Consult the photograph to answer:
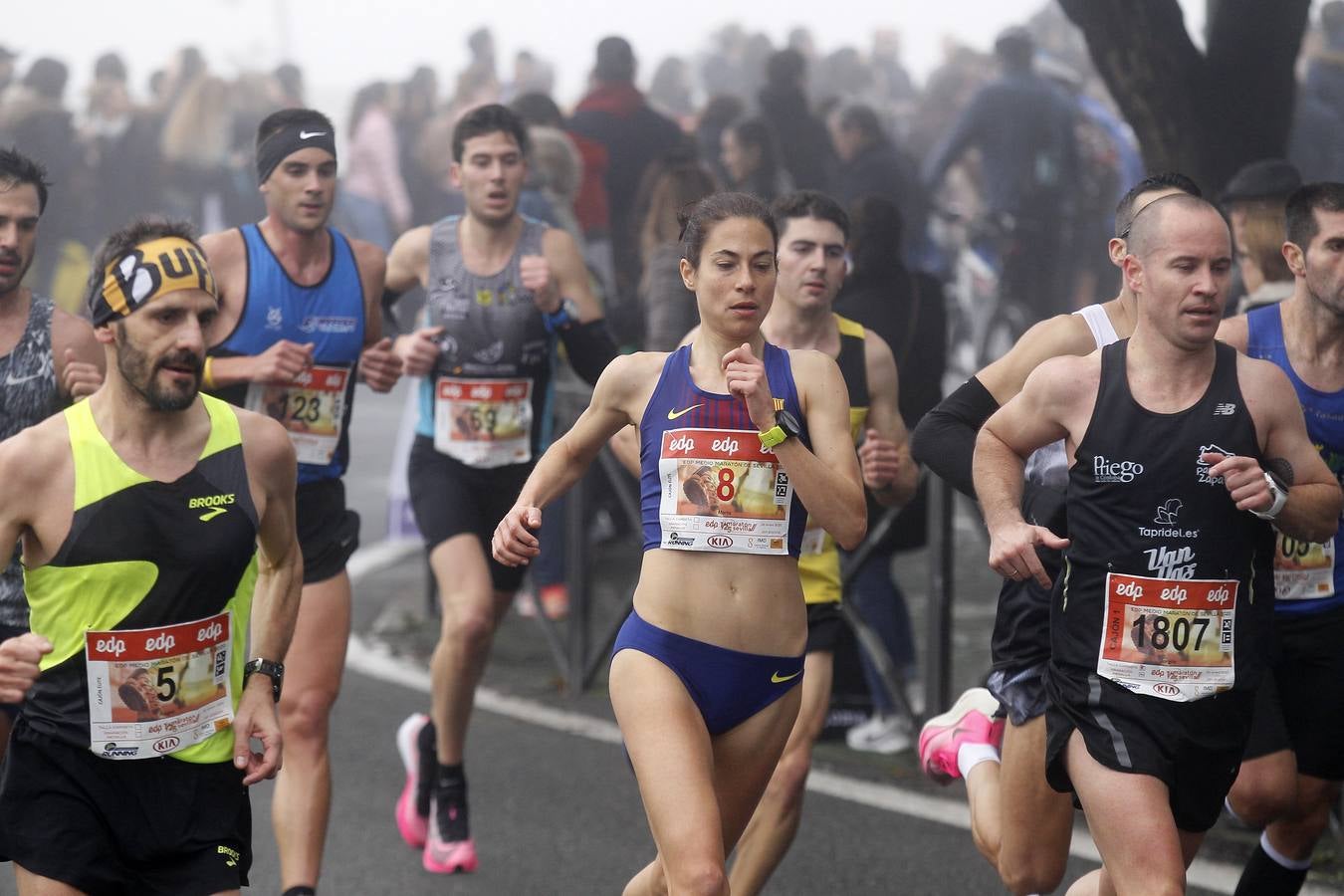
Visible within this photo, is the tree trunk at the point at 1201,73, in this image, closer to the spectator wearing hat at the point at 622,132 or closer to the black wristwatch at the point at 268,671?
the spectator wearing hat at the point at 622,132

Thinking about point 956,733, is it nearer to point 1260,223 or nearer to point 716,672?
point 716,672

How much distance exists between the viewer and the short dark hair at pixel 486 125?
6559 millimetres

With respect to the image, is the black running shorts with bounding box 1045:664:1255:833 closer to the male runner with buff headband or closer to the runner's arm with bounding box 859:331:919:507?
the runner's arm with bounding box 859:331:919:507

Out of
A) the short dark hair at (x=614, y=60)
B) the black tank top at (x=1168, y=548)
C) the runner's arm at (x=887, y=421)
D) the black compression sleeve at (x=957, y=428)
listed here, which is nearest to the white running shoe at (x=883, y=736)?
the runner's arm at (x=887, y=421)

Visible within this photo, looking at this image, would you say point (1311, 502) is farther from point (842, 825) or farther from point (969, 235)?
point (969, 235)

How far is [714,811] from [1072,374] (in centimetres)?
125

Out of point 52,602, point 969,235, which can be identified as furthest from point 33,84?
point 52,602

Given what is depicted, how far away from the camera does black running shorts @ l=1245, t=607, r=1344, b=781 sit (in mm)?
4848

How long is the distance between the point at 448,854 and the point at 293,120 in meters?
2.38

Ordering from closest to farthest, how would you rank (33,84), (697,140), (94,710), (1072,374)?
(94,710) < (1072,374) < (697,140) < (33,84)

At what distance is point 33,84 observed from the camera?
13359 millimetres

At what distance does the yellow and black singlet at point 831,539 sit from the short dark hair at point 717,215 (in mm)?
973

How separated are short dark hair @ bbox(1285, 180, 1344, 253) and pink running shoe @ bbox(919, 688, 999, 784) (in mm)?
1480

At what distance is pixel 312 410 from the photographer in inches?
233
